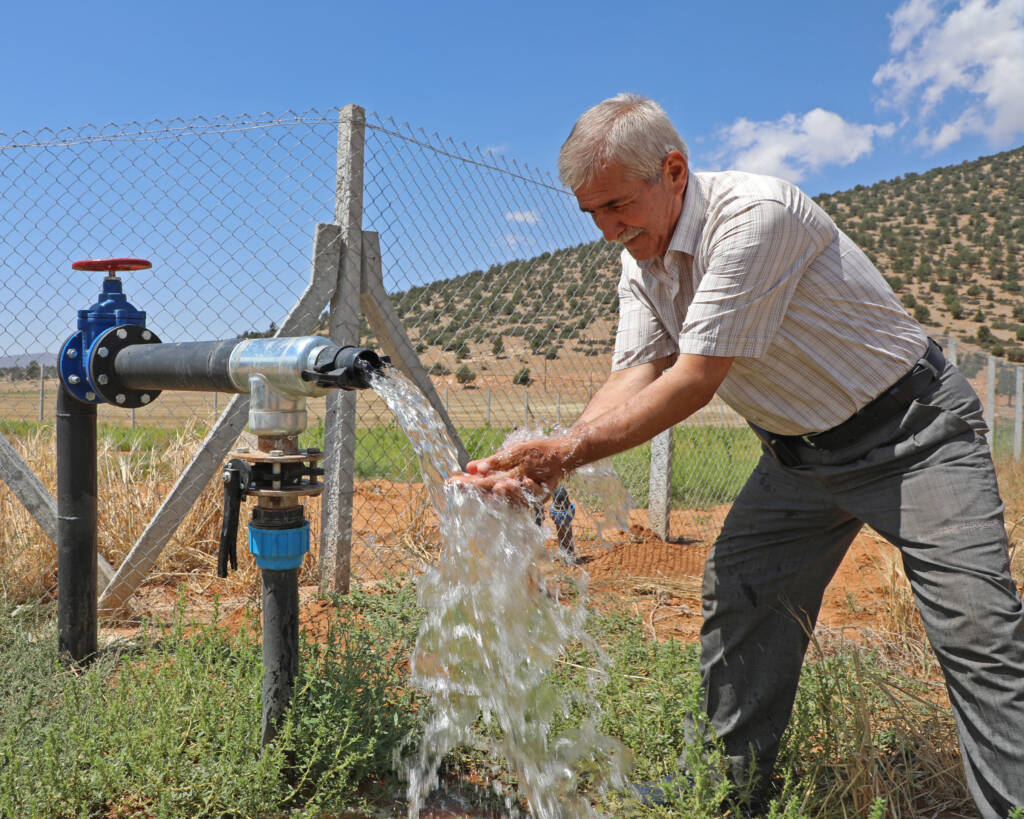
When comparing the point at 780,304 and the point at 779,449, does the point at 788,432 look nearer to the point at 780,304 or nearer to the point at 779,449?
the point at 779,449

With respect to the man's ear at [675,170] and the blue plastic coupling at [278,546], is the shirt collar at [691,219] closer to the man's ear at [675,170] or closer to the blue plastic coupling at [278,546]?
the man's ear at [675,170]

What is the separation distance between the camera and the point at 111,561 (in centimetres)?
446

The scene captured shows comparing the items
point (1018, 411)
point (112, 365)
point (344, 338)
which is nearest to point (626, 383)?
point (112, 365)

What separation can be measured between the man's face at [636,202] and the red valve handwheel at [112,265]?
1.65 metres

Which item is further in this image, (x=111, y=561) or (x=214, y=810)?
(x=111, y=561)

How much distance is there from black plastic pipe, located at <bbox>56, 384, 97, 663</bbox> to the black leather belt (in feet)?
8.08

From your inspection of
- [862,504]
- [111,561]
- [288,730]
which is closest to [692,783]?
[862,504]

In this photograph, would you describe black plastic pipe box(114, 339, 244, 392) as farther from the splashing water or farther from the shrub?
the shrub

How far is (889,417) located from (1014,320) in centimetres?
4261

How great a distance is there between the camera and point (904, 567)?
2.09m

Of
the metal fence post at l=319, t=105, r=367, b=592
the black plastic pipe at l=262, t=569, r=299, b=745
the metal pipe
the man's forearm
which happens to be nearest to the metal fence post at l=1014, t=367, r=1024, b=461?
the metal fence post at l=319, t=105, r=367, b=592

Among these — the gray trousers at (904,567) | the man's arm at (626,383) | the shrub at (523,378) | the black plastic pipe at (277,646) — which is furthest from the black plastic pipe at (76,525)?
the shrub at (523,378)

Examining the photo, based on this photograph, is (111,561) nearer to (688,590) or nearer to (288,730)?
(288,730)

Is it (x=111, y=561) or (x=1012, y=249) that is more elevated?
(x=1012, y=249)
